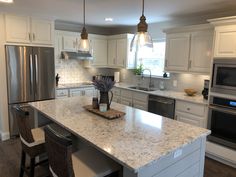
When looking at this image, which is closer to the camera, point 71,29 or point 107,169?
point 107,169

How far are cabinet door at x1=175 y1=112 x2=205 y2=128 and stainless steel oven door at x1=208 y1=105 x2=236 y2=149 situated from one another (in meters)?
0.17

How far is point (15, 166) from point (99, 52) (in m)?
3.47

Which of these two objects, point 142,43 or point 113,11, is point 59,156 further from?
point 113,11

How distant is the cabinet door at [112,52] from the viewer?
5.33 m

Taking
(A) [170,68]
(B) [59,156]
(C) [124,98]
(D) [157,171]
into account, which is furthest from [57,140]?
(C) [124,98]

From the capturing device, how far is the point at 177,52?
387 cm

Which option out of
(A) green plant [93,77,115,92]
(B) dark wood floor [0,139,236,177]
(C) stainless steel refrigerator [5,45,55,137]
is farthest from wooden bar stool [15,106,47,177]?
(C) stainless steel refrigerator [5,45,55,137]

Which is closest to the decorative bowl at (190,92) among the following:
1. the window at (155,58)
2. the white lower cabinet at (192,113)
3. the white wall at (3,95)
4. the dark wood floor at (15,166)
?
the white lower cabinet at (192,113)

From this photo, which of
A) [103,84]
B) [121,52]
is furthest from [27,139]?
[121,52]

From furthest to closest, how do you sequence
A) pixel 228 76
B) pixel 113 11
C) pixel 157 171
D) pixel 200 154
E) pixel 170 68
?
pixel 170 68, pixel 113 11, pixel 228 76, pixel 200 154, pixel 157 171

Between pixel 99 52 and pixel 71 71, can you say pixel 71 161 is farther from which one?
pixel 99 52

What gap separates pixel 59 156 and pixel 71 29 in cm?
423

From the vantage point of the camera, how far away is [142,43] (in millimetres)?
1969

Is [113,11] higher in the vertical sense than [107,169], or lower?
higher
